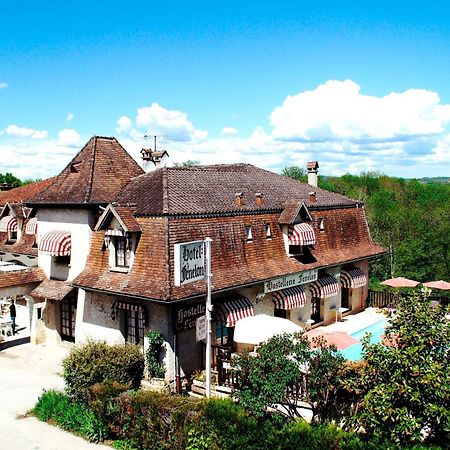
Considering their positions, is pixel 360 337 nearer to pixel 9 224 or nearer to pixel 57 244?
pixel 57 244

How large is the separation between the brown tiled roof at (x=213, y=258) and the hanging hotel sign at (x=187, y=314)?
91 cm

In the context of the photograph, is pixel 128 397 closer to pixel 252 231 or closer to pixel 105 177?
pixel 252 231

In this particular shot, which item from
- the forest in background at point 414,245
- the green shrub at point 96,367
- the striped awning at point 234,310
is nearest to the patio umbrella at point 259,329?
the striped awning at point 234,310

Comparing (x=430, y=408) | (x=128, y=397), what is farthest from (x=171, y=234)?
(x=430, y=408)

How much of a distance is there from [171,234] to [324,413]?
33.1 feet

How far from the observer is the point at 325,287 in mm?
32688

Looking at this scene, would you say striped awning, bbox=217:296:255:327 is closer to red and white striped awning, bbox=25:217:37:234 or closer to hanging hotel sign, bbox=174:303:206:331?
hanging hotel sign, bbox=174:303:206:331

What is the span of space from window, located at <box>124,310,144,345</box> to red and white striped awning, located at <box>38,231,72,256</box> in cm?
531

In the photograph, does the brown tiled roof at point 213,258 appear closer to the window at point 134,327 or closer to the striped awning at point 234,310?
the striped awning at point 234,310

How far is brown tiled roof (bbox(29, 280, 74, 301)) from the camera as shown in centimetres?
2809

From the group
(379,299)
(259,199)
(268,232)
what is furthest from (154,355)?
(379,299)

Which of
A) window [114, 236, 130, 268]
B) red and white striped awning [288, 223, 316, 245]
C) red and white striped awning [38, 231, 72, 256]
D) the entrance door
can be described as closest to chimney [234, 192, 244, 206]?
red and white striped awning [288, 223, 316, 245]

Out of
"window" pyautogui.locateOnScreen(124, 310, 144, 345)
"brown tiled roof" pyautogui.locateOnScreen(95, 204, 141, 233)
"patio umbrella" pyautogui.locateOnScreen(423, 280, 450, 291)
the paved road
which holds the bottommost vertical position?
the paved road

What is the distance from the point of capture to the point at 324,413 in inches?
679
